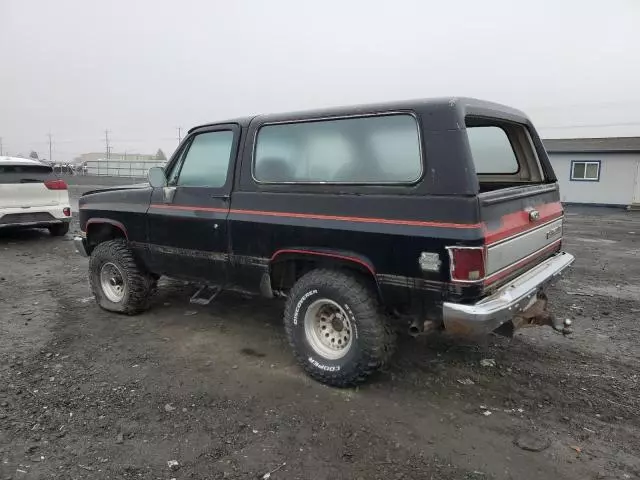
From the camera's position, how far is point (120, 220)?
211 inches

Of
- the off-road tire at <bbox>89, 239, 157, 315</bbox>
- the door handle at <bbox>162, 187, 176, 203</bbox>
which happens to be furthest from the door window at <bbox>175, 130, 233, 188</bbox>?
the off-road tire at <bbox>89, 239, 157, 315</bbox>

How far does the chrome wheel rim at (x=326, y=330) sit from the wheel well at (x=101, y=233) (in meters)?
2.72

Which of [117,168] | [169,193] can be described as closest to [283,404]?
[169,193]

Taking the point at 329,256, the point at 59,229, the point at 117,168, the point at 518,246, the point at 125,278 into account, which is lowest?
the point at 59,229

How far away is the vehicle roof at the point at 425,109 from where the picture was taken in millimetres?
3334

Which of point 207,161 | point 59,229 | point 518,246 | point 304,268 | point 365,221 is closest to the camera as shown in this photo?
point 365,221

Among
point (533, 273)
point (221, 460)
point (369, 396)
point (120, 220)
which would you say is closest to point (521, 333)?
point (533, 273)

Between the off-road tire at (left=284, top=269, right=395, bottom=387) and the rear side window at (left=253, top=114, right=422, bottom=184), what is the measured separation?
0.77m

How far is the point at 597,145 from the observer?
22.5m

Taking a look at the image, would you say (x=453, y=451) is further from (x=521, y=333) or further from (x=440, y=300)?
(x=521, y=333)

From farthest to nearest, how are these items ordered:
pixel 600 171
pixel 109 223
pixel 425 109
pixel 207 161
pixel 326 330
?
pixel 600 171 → pixel 109 223 → pixel 207 161 → pixel 326 330 → pixel 425 109

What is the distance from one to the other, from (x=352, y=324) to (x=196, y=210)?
6.20ft

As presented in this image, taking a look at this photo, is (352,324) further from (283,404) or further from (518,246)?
(518,246)

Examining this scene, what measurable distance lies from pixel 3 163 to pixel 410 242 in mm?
9265
